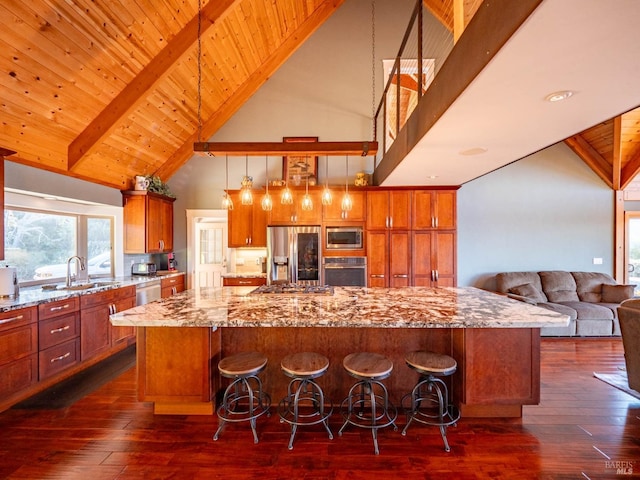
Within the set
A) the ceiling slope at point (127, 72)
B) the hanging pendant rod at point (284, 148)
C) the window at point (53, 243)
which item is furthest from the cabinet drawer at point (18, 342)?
the hanging pendant rod at point (284, 148)

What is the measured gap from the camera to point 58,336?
9.71 feet

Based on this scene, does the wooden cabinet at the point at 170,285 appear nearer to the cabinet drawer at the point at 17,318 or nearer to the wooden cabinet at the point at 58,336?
the wooden cabinet at the point at 58,336

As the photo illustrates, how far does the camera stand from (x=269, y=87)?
17.4 feet

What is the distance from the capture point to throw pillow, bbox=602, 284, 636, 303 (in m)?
4.40

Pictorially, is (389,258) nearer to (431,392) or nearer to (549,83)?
(431,392)

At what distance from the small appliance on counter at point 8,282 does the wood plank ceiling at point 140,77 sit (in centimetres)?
118

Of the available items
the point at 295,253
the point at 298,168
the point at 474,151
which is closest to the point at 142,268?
the point at 295,253

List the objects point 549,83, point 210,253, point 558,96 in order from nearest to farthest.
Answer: point 549,83 → point 558,96 → point 210,253

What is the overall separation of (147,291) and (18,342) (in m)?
1.85

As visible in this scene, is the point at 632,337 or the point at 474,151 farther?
the point at 474,151

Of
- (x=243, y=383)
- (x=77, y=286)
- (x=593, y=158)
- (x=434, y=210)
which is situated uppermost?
(x=593, y=158)

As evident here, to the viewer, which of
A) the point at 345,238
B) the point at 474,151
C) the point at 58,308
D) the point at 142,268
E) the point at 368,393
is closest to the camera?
the point at 368,393

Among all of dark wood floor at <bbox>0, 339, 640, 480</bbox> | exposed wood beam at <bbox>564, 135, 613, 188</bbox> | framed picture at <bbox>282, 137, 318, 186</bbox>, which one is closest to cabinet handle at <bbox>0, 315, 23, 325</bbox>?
dark wood floor at <bbox>0, 339, 640, 480</bbox>

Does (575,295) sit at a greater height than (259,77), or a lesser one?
lesser
